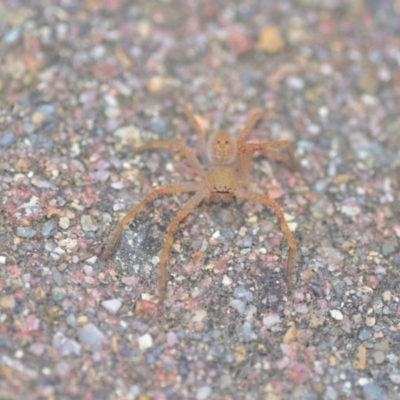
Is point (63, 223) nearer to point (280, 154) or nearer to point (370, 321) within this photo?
point (280, 154)

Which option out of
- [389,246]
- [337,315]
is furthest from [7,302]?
[389,246]

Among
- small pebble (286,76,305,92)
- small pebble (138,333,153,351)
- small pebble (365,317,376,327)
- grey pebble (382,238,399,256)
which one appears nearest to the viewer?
small pebble (138,333,153,351)

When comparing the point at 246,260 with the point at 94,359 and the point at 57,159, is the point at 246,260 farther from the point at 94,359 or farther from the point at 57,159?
the point at 57,159

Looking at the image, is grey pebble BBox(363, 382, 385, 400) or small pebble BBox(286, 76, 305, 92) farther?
small pebble BBox(286, 76, 305, 92)

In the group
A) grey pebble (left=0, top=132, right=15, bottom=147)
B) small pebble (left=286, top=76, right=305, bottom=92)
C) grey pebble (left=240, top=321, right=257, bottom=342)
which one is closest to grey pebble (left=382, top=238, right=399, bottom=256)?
grey pebble (left=240, top=321, right=257, bottom=342)

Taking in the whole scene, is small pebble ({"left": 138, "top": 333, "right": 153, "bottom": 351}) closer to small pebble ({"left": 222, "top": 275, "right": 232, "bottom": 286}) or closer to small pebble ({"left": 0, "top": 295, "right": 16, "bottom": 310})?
small pebble ({"left": 222, "top": 275, "right": 232, "bottom": 286})

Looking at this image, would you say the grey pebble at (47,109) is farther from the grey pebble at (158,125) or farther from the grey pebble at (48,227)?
the grey pebble at (48,227)
